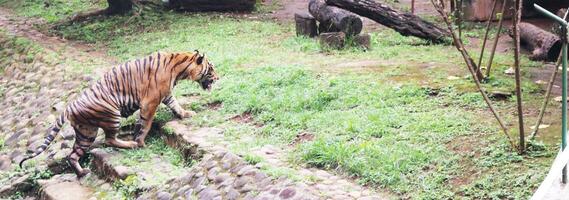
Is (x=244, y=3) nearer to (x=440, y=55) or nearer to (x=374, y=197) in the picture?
(x=440, y=55)

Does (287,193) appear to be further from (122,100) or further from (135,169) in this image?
(122,100)

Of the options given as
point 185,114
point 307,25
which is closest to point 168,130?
point 185,114

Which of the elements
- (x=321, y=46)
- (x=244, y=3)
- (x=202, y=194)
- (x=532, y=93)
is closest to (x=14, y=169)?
(x=202, y=194)

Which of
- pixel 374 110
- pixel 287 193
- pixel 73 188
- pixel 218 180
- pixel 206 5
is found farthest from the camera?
pixel 206 5

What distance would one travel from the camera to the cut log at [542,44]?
9984 millimetres

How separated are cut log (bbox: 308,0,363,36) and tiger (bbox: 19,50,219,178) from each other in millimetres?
3632

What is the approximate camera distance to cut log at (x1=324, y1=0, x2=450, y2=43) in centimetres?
1170

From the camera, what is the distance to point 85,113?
8.23 metres

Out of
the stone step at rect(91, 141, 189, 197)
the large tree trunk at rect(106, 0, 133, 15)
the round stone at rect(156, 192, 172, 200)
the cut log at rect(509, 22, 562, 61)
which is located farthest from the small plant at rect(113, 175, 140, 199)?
the large tree trunk at rect(106, 0, 133, 15)

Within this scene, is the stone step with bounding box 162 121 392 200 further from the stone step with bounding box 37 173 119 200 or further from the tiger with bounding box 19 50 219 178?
the stone step with bounding box 37 173 119 200

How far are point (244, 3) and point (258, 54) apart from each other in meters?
5.72

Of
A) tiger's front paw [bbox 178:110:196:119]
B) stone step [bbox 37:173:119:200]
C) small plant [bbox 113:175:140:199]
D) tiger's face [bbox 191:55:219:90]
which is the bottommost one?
stone step [bbox 37:173:119:200]

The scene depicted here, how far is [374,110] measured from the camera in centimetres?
748

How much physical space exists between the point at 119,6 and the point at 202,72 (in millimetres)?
8442
